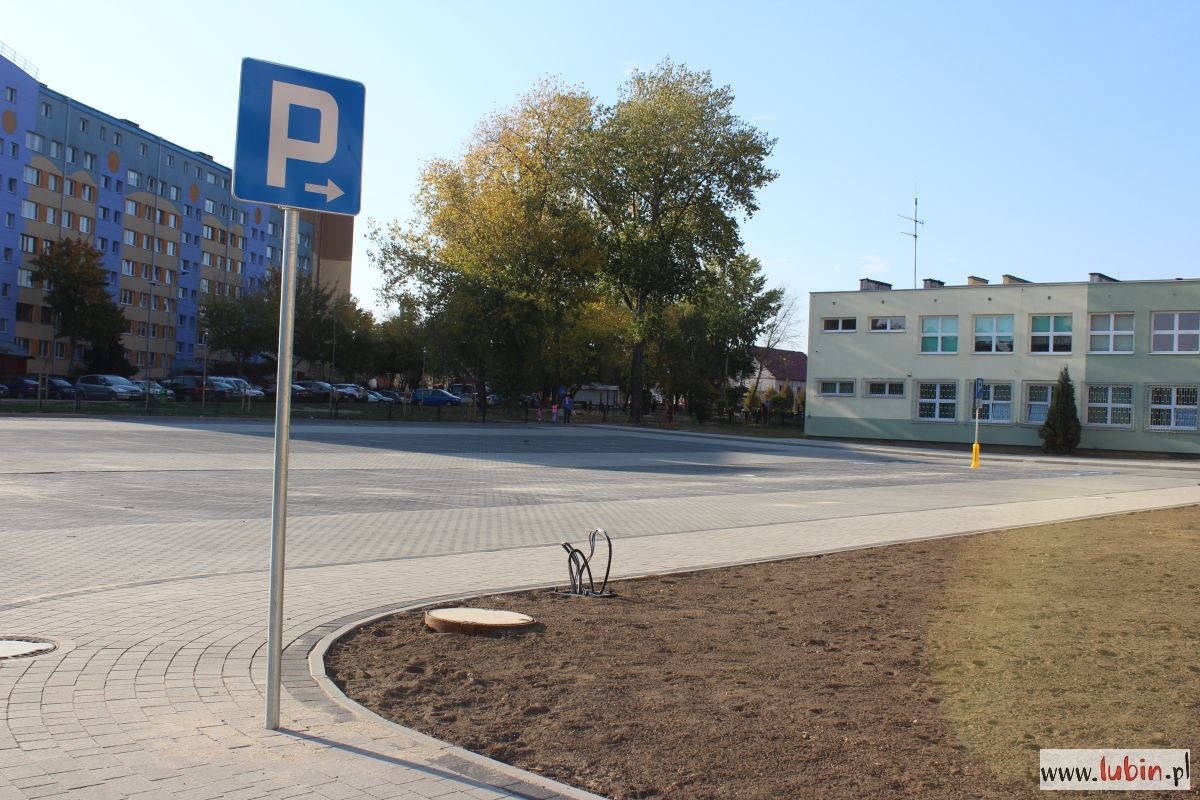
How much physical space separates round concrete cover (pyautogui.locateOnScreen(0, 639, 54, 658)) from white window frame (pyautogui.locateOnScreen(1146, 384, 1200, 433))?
158 ft

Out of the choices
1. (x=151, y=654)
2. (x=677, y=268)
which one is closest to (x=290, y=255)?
(x=151, y=654)

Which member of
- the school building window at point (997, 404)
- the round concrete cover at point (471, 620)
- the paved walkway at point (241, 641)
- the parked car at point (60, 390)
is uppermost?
the school building window at point (997, 404)

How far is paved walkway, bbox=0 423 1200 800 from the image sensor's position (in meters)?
4.03

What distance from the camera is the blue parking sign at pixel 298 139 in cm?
447

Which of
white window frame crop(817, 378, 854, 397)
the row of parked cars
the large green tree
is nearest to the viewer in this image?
white window frame crop(817, 378, 854, 397)

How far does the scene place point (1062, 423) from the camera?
1786 inches

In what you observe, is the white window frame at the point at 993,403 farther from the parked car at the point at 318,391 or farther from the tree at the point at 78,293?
the tree at the point at 78,293

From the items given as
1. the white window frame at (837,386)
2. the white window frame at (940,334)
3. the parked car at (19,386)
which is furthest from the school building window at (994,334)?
the parked car at (19,386)

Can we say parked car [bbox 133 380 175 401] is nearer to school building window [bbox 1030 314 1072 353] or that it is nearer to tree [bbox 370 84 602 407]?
tree [bbox 370 84 602 407]

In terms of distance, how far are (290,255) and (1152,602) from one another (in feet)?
22.7

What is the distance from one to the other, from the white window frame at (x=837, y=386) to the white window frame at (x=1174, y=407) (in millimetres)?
13721

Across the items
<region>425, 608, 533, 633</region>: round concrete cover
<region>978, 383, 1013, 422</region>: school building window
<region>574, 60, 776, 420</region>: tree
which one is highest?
<region>574, 60, 776, 420</region>: tree

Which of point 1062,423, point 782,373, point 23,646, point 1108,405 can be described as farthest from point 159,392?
point 782,373

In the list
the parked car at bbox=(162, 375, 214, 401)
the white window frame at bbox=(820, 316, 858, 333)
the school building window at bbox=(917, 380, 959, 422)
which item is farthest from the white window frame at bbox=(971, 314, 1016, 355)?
the parked car at bbox=(162, 375, 214, 401)
